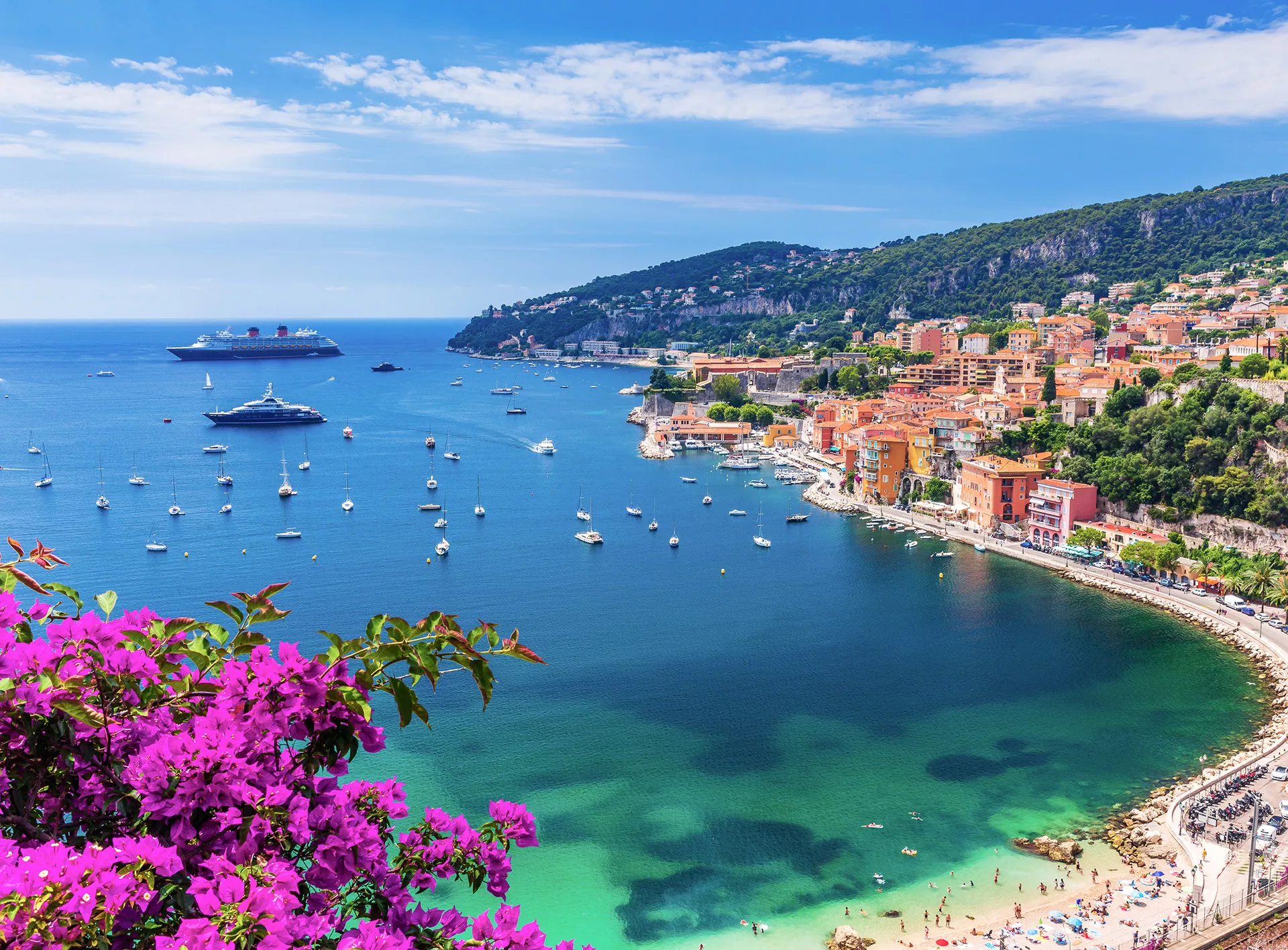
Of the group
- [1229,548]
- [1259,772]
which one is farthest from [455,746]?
[1229,548]

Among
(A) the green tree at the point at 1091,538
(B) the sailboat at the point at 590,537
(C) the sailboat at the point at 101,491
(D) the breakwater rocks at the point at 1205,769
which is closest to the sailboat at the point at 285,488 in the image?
(C) the sailboat at the point at 101,491

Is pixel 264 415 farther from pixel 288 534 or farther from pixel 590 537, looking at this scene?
pixel 590 537

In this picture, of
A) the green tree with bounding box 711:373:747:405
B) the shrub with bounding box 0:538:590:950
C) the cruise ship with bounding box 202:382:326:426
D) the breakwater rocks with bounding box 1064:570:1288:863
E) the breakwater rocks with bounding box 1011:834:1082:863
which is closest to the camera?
the shrub with bounding box 0:538:590:950

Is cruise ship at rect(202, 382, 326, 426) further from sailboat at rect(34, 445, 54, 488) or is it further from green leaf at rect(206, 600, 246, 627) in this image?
green leaf at rect(206, 600, 246, 627)

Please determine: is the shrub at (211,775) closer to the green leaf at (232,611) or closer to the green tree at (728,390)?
the green leaf at (232,611)

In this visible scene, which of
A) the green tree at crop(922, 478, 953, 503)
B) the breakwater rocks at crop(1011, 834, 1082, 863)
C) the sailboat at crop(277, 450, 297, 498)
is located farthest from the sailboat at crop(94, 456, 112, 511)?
the breakwater rocks at crop(1011, 834, 1082, 863)

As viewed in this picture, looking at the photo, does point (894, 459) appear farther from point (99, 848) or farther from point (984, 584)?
point (99, 848)
